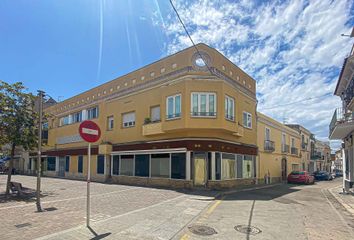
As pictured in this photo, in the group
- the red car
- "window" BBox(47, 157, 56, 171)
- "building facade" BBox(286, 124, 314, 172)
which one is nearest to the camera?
the red car

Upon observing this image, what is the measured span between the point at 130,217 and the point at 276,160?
2516 centimetres

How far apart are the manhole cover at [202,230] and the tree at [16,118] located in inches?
426

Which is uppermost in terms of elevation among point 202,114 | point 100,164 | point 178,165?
point 202,114

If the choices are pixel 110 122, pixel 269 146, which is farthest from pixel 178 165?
pixel 269 146

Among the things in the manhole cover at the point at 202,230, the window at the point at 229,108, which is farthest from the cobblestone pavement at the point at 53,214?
the window at the point at 229,108

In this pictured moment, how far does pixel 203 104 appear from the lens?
1822 centimetres

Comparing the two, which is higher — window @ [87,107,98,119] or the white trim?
window @ [87,107,98,119]

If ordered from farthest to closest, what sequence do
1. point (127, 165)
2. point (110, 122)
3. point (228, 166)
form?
point (110, 122) < point (127, 165) < point (228, 166)

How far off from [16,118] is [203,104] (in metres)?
11.1

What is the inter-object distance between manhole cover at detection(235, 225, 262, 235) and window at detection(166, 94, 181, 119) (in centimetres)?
1136

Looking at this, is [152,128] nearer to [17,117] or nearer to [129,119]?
[129,119]

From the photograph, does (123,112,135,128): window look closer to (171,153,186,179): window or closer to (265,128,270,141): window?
(171,153,186,179): window

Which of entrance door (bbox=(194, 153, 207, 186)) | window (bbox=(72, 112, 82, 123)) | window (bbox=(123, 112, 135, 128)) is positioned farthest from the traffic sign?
window (bbox=(72, 112, 82, 123))

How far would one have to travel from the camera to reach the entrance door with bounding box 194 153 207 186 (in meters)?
18.0
